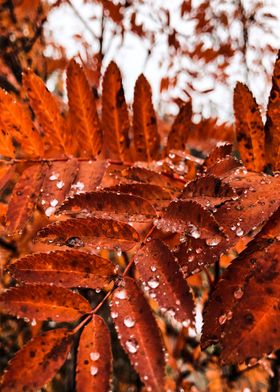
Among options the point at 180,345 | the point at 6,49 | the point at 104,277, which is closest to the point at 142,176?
the point at 104,277

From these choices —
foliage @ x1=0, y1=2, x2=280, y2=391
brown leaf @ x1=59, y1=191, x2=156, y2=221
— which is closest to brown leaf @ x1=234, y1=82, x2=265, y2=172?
foliage @ x1=0, y1=2, x2=280, y2=391

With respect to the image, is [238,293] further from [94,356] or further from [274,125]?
[274,125]

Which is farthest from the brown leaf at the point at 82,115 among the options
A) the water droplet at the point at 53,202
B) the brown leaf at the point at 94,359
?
the brown leaf at the point at 94,359

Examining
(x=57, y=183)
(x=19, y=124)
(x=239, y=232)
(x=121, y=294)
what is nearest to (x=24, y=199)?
(x=57, y=183)

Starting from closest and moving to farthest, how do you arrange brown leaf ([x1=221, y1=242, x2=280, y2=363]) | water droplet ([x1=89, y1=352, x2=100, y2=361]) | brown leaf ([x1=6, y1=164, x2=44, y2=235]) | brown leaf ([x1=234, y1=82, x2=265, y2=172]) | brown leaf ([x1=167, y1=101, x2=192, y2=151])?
1. brown leaf ([x1=221, y1=242, x2=280, y2=363])
2. water droplet ([x1=89, y1=352, x2=100, y2=361])
3. brown leaf ([x1=6, y1=164, x2=44, y2=235])
4. brown leaf ([x1=234, y1=82, x2=265, y2=172])
5. brown leaf ([x1=167, y1=101, x2=192, y2=151])

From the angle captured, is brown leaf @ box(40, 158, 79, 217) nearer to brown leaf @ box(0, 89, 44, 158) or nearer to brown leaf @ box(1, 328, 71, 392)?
brown leaf @ box(0, 89, 44, 158)

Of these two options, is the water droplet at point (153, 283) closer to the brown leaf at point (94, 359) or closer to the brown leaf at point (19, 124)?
the brown leaf at point (94, 359)
